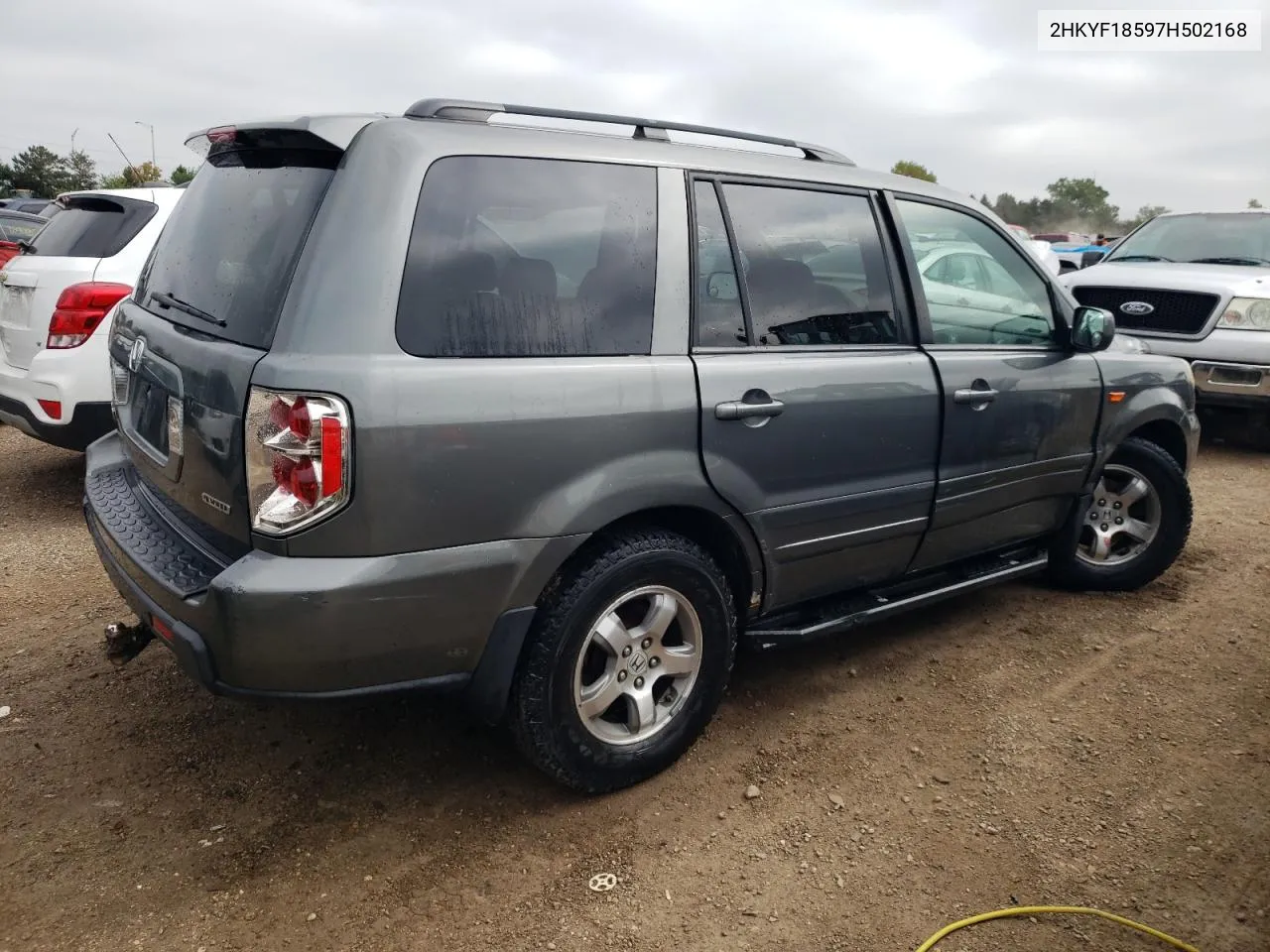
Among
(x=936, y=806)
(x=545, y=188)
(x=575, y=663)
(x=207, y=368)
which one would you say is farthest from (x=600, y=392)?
(x=936, y=806)

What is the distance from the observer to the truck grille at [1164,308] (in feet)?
24.3

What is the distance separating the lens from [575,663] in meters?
2.56

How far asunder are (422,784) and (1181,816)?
2215 mm

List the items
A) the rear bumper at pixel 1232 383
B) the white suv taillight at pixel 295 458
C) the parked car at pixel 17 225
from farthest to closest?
1. the parked car at pixel 17 225
2. the rear bumper at pixel 1232 383
3. the white suv taillight at pixel 295 458

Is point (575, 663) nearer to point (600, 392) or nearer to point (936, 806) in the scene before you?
point (600, 392)

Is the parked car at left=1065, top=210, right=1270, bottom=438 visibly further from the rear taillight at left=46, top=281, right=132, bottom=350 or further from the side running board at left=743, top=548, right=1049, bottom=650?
the rear taillight at left=46, top=281, right=132, bottom=350

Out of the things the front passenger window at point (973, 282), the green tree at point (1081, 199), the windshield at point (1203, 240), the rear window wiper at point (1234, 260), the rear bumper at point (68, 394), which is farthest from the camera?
the green tree at point (1081, 199)

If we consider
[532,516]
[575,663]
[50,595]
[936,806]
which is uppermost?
[532,516]

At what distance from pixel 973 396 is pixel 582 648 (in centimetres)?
173

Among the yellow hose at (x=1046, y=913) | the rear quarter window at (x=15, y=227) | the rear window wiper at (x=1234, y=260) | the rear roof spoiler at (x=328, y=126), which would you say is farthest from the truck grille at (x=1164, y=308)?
the rear quarter window at (x=15, y=227)

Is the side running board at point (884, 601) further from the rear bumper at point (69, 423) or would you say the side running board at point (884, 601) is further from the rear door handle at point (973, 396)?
the rear bumper at point (69, 423)

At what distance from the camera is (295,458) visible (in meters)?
2.14

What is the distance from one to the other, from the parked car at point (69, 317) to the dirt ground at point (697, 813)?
1410 mm

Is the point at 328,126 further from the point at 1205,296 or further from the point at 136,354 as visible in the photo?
the point at 1205,296
